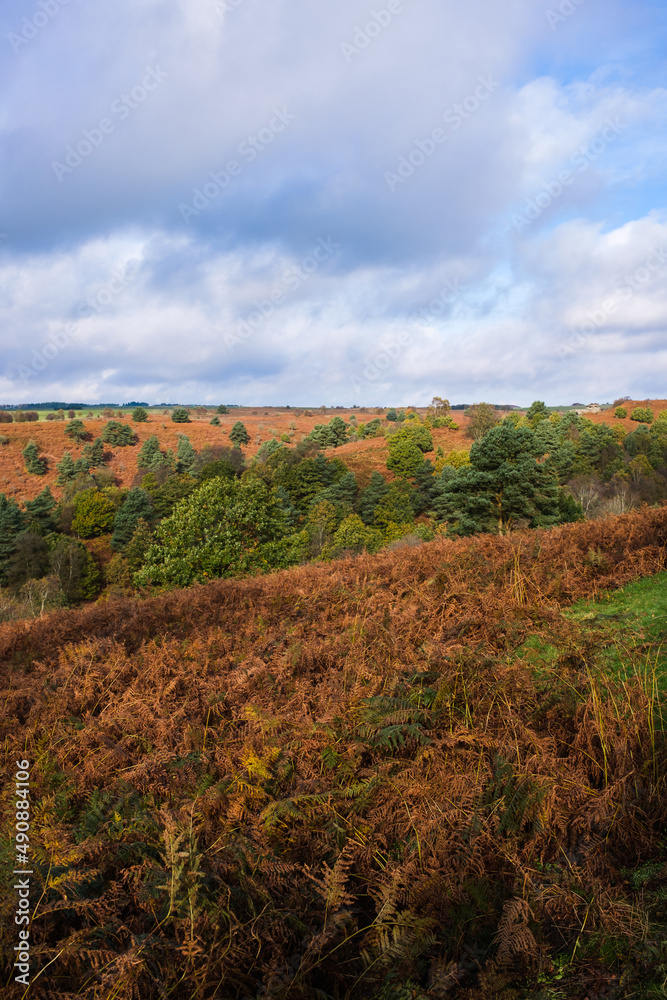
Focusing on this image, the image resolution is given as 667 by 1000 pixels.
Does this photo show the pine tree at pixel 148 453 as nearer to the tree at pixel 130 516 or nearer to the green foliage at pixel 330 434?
the tree at pixel 130 516

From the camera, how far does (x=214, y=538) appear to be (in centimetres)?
1695

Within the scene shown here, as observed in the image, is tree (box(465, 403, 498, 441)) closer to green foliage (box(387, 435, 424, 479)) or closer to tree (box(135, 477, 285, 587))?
green foliage (box(387, 435, 424, 479))

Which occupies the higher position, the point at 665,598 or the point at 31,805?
the point at 665,598

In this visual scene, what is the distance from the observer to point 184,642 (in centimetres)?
653

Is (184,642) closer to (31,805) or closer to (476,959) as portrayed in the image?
(31,805)

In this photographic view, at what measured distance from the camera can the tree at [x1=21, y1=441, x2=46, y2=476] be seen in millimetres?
76312

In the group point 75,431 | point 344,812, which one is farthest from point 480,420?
point 344,812

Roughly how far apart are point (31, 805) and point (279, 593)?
15.2 ft

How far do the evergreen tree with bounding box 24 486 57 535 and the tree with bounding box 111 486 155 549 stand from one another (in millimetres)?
7445

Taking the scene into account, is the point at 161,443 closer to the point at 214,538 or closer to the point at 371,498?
the point at 371,498

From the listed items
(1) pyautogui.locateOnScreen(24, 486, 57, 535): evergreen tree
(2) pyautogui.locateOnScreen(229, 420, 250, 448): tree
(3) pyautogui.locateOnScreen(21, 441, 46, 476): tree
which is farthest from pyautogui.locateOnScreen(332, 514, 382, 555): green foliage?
(3) pyautogui.locateOnScreen(21, 441, 46, 476): tree

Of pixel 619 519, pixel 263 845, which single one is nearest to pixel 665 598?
pixel 619 519

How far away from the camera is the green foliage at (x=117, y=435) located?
89.1 meters

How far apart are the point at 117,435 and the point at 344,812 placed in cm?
9549
